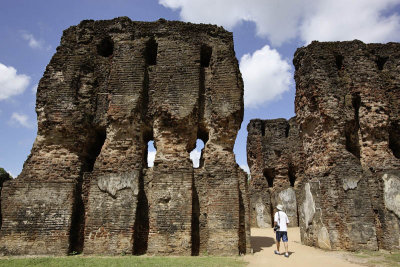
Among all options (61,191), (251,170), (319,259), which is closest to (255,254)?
(319,259)

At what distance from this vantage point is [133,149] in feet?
31.7

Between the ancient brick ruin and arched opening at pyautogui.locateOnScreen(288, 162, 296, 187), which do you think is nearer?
the ancient brick ruin

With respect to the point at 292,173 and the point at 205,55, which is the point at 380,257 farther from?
the point at 292,173

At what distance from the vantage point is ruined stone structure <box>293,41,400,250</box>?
9.11 m

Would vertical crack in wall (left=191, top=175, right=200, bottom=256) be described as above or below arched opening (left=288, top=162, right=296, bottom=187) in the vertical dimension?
below

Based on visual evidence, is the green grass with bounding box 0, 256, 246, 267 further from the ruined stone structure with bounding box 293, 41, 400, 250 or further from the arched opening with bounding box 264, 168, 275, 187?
the arched opening with bounding box 264, 168, 275, 187

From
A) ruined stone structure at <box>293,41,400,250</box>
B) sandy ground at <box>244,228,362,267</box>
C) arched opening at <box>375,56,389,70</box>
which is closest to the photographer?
sandy ground at <box>244,228,362,267</box>

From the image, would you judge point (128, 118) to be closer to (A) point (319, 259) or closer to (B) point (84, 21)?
(B) point (84, 21)

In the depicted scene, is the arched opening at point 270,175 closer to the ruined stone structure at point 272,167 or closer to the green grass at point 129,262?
the ruined stone structure at point 272,167

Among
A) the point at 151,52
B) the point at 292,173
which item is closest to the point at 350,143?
the point at 151,52

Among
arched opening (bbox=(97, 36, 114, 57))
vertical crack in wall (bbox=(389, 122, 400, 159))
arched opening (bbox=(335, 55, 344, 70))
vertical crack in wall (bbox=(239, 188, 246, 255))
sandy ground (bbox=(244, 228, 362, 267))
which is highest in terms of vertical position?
arched opening (bbox=(97, 36, 114, 57))

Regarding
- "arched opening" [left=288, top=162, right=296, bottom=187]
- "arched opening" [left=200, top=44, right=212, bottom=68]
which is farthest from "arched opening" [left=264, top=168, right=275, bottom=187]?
"arched opening" [left=200, top=44, right=212, bottom=68]

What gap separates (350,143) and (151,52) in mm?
8480

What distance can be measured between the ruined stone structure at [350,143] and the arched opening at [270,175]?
35.7 feet
